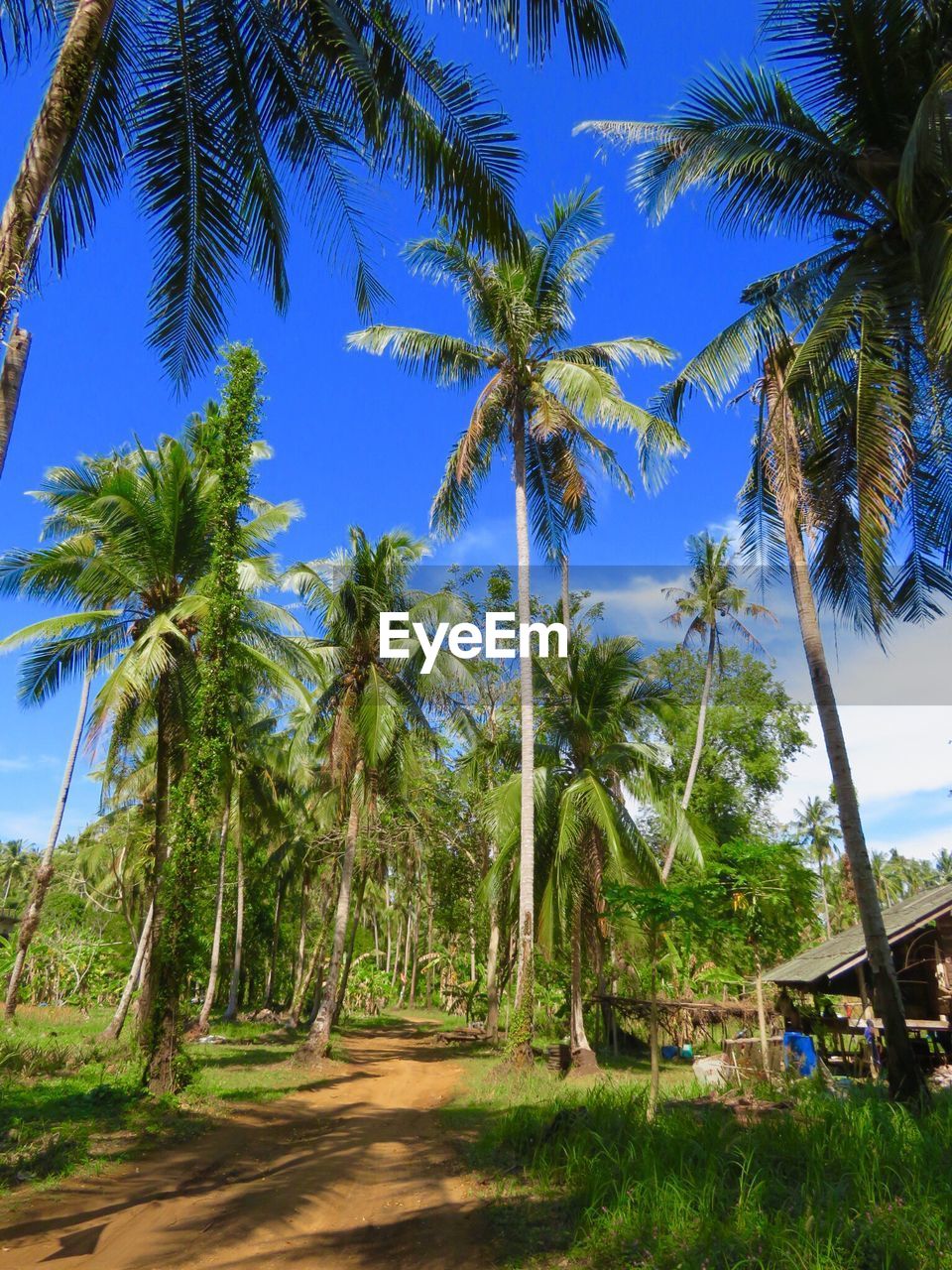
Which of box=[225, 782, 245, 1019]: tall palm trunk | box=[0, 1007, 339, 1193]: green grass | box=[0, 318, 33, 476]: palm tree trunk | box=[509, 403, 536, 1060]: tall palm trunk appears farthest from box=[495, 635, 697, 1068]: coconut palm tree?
box=[0, 318, 33, 476]: palm tree trunk

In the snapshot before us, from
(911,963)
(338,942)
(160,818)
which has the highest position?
(160,818)

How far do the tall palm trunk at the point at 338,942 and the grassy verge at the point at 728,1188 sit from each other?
9.59 m

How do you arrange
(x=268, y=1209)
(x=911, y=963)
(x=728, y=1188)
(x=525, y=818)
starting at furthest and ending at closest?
(x=911, y=963)
(x=525, y=818)
(x=268, y=1209)
(x=728, y=1188)

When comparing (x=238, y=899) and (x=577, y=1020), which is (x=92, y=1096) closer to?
(x=577, y=1020)

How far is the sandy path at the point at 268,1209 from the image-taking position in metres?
5.49

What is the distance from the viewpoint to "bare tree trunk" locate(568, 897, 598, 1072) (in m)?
17.0

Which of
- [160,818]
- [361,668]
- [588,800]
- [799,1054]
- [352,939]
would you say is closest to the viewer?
[160,818]

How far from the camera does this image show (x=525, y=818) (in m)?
15.8

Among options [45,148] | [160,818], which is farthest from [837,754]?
[160,818]

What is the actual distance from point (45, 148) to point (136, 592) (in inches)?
403

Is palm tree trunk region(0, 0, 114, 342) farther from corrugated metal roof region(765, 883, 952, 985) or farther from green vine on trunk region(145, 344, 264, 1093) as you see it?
corrugated metal roof region(765, 883, 952, 985)

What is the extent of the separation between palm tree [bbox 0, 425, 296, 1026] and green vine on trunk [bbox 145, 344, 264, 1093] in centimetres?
101

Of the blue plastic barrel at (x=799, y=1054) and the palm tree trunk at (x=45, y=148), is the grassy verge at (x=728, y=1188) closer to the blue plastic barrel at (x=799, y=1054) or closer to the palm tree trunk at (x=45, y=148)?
the blue plastic barrel at (x=799, y=1054)

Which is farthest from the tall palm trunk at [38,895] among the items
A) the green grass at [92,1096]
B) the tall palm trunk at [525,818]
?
the tall palm trunk at [525,818]
